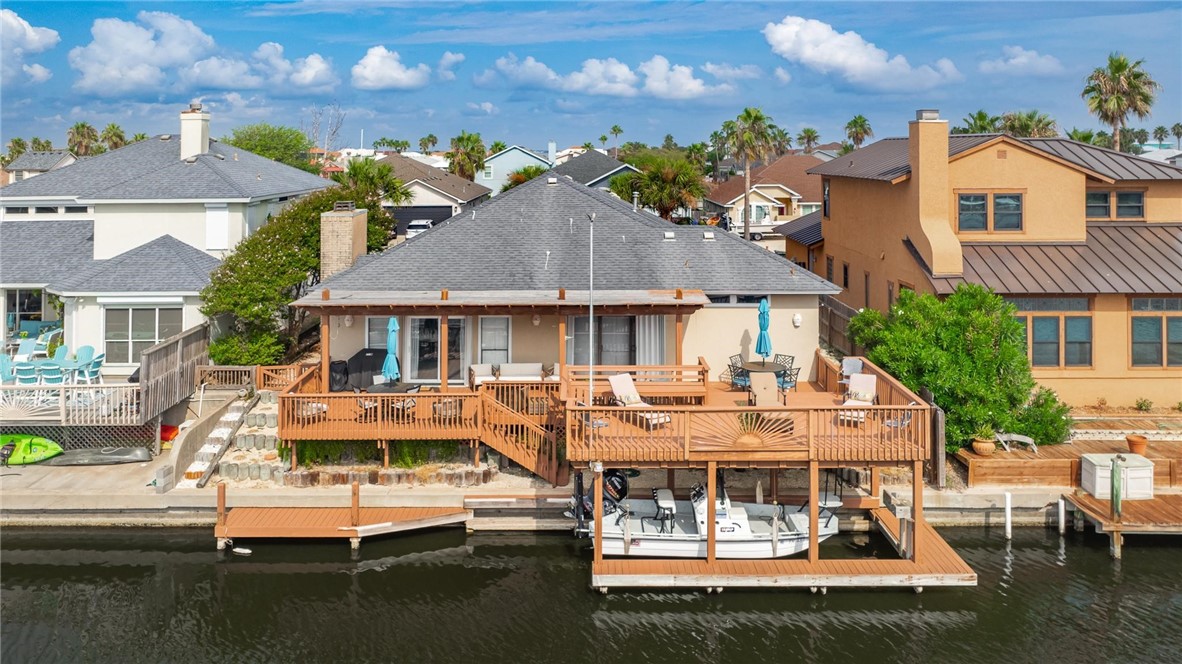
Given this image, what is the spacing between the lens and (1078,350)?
2419 cm

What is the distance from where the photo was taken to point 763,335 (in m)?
22.1

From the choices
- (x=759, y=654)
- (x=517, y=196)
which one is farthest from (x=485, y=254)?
(x=759, y=654)

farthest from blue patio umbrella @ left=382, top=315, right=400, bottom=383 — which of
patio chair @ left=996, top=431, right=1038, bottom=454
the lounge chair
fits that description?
patio chair @ left=996, top=431, right=1038, bottom=454

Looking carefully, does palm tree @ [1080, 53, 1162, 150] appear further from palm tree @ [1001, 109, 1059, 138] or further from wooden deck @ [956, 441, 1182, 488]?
wooden deck @ [956, 441, 1182, 488]

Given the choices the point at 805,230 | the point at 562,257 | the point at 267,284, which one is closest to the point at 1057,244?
the point at 562,257

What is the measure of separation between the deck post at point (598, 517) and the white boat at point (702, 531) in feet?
1.01

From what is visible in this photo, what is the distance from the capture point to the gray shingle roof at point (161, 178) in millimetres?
29562

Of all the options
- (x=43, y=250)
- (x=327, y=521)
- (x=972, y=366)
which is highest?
(x=43, y=250)

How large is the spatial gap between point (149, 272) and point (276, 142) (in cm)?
6278

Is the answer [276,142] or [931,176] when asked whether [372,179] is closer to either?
[931,176]

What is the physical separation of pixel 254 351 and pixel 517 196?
8.07m

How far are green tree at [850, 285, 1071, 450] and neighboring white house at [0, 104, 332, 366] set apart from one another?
18317 mm

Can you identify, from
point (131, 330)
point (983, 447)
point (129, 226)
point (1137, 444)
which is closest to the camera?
point (1137, 444)

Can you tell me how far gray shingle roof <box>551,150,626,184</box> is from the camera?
72188 mm
